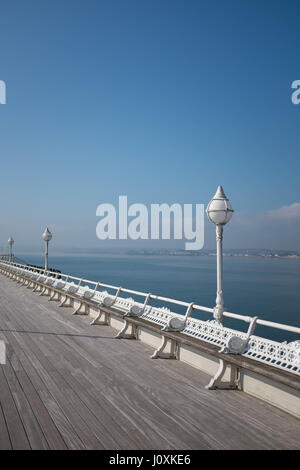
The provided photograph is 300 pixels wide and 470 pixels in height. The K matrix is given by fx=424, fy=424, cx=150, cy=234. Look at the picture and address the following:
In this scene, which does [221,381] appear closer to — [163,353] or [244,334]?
[244,334]

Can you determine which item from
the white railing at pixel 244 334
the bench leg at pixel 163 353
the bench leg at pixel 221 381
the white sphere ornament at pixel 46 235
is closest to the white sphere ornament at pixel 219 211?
the white railing at pixel 244 334

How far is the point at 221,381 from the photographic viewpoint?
557 centimetres

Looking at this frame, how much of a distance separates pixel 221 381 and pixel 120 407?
4.91 feet

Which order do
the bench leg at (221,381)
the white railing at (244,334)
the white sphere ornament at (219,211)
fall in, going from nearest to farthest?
the white railing at (244,334) < the bench leg at (221,381) < the white sphere ornament at (219,211)

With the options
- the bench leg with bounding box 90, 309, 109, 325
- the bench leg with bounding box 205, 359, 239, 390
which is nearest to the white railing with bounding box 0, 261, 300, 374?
the bench leg with bounding box 205, 359, 239, 390

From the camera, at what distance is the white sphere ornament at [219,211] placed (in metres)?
7.59

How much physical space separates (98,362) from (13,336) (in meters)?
2.95

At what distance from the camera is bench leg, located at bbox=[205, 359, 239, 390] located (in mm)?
5527

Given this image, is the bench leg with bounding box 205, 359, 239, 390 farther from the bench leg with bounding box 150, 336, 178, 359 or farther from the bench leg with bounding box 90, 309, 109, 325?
the bench leg with bounding box 90, 309, 109, 325

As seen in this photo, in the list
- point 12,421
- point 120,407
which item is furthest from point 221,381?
point 12,421

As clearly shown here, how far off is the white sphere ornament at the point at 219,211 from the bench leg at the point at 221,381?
281 centimetres

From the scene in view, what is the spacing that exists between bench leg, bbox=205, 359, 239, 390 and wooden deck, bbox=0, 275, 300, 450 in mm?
119

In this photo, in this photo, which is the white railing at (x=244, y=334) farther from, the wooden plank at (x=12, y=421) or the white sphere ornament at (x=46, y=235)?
the white sphere ornament at (x=46, y=235)
